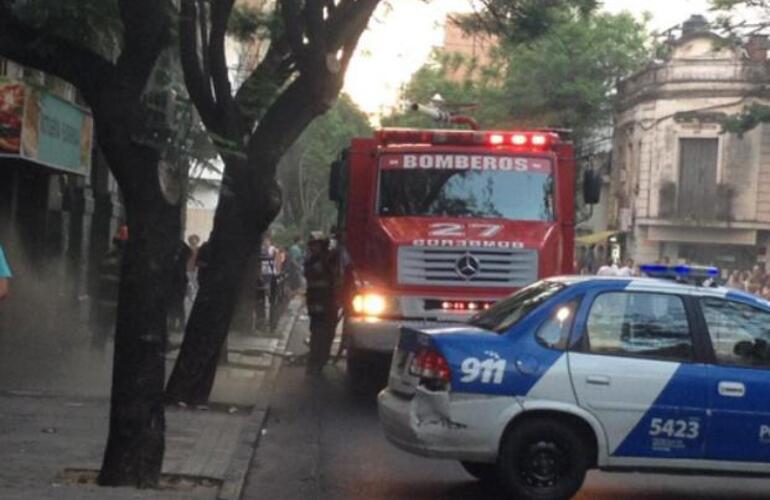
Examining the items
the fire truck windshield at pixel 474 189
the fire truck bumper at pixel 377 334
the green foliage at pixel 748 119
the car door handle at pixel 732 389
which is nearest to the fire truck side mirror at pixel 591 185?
the fire truck windshield at pixel 474 189

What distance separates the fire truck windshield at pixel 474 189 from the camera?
56.1ft

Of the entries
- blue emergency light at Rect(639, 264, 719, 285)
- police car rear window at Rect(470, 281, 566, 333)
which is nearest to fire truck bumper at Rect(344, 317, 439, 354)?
police car rear window at Rect(470, 281, 566, 333)

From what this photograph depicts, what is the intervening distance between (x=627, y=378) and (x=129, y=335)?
344cm

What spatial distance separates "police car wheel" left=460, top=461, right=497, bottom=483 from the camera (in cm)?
1155

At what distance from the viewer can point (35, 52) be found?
10375mm

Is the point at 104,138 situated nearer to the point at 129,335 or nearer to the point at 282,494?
the point at 129,335

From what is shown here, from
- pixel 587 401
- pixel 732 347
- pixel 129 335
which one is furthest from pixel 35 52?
pixel 732 347

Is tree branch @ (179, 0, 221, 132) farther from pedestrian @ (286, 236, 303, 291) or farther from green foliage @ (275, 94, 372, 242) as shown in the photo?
green foliage @ (275, 94, 372, 242)

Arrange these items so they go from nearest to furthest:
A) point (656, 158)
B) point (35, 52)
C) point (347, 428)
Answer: point (35, 52), point (347, 428), point (656, 158)

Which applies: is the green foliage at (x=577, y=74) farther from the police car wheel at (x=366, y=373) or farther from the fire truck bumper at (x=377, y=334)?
the fire truck bumper at (x=377, y=334)

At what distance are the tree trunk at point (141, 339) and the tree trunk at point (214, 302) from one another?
4992 millimetres

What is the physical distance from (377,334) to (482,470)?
4851 mm

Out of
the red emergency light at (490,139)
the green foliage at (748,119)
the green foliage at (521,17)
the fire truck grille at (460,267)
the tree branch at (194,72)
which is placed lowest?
the fire truck grille at (460,267)

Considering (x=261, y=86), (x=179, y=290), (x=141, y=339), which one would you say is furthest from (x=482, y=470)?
(x=179, y=290)
